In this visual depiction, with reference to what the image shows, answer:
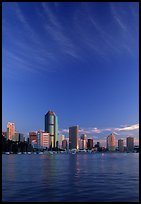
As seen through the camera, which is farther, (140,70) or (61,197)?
(61,197)

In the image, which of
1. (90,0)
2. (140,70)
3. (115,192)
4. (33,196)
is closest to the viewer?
(90,0)

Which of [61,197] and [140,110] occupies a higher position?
[140,110]

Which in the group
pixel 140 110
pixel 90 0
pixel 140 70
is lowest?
pixel 140 110

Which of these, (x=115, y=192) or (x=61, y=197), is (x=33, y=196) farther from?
(x=115, y=192)

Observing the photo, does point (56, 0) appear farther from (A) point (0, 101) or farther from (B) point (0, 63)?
(A) point (0, 101)

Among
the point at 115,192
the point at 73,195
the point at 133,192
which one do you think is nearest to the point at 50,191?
the point at 73,195

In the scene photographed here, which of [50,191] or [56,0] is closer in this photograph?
[56,0]

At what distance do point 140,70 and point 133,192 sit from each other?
23.2 meters

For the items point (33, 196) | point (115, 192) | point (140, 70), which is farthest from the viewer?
point (115, 192)

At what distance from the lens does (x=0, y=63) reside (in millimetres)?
11172

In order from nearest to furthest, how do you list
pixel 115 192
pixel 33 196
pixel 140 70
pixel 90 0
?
pixel 90 0
pixel 140 70
pixel 33 196
pixel 115 192

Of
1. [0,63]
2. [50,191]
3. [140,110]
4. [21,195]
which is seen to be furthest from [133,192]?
[0,63]

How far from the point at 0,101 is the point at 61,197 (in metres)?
19.4

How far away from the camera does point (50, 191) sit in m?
31.9
